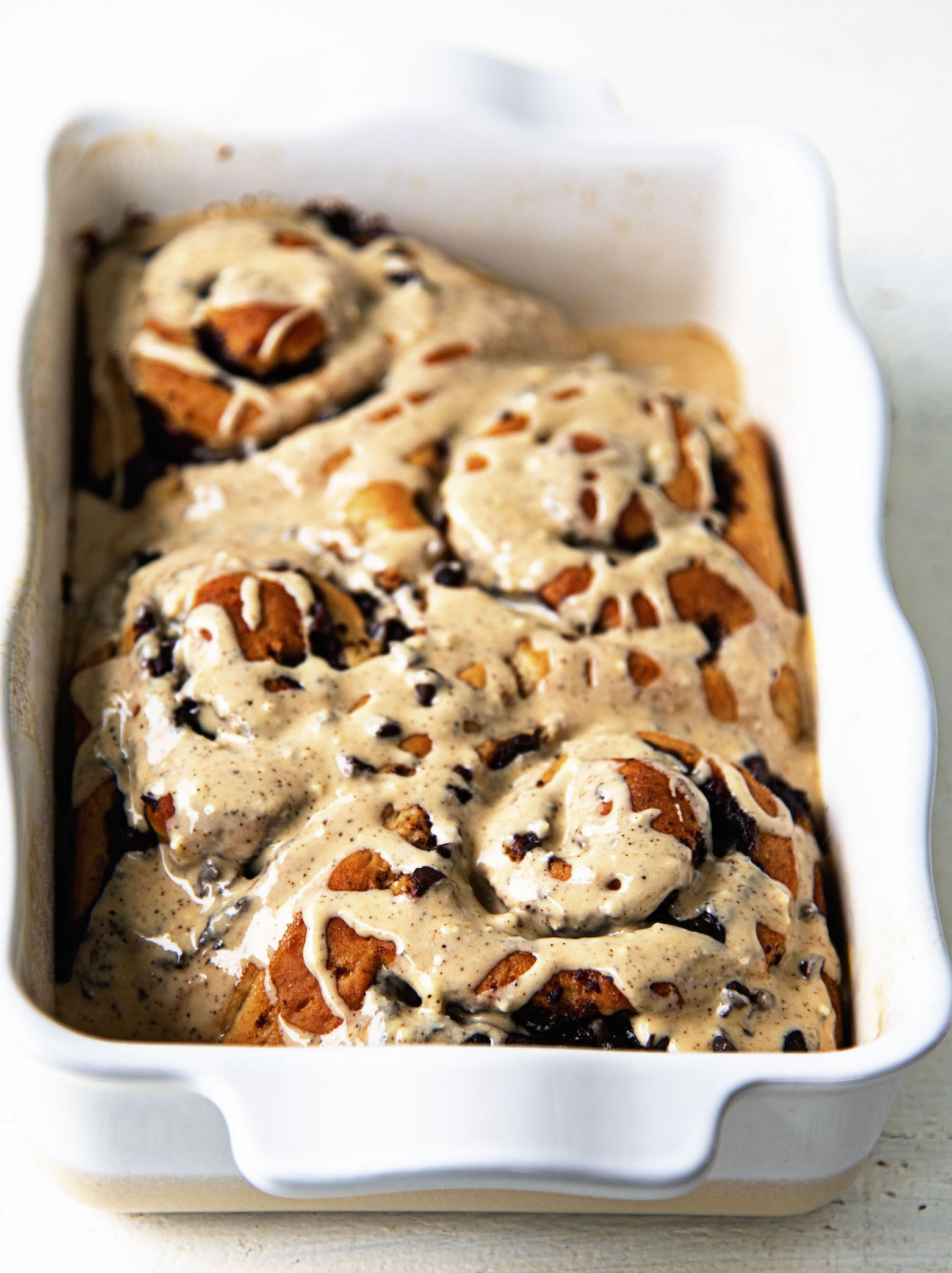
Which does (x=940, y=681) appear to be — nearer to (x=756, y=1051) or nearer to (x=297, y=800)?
(x=756, y=1051)

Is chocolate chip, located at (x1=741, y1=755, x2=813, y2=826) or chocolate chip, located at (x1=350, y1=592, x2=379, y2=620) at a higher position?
chocolate chip, located at (x1=350, y1=592, x2=379, y2=620)

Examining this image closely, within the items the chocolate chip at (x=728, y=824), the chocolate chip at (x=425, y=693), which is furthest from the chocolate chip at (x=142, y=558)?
the chocolate chip at (x=728, y=824)

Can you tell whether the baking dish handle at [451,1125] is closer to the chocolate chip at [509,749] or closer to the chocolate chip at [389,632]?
the chocolate chip at [509,749]

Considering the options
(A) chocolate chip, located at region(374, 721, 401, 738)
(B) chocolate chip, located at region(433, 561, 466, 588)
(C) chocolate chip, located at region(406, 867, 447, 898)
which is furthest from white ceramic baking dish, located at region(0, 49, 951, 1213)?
(B) chocolate chip, located at region(433, 561, 466, 588)

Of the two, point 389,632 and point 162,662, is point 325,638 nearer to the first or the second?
point 389,632

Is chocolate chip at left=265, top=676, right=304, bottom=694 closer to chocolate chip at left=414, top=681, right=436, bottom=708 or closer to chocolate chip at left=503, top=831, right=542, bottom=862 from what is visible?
chocolate chip at left=414, top=681, right=436, bottom=708

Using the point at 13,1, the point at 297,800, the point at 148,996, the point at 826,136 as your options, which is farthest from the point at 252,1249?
the point at 13,1
